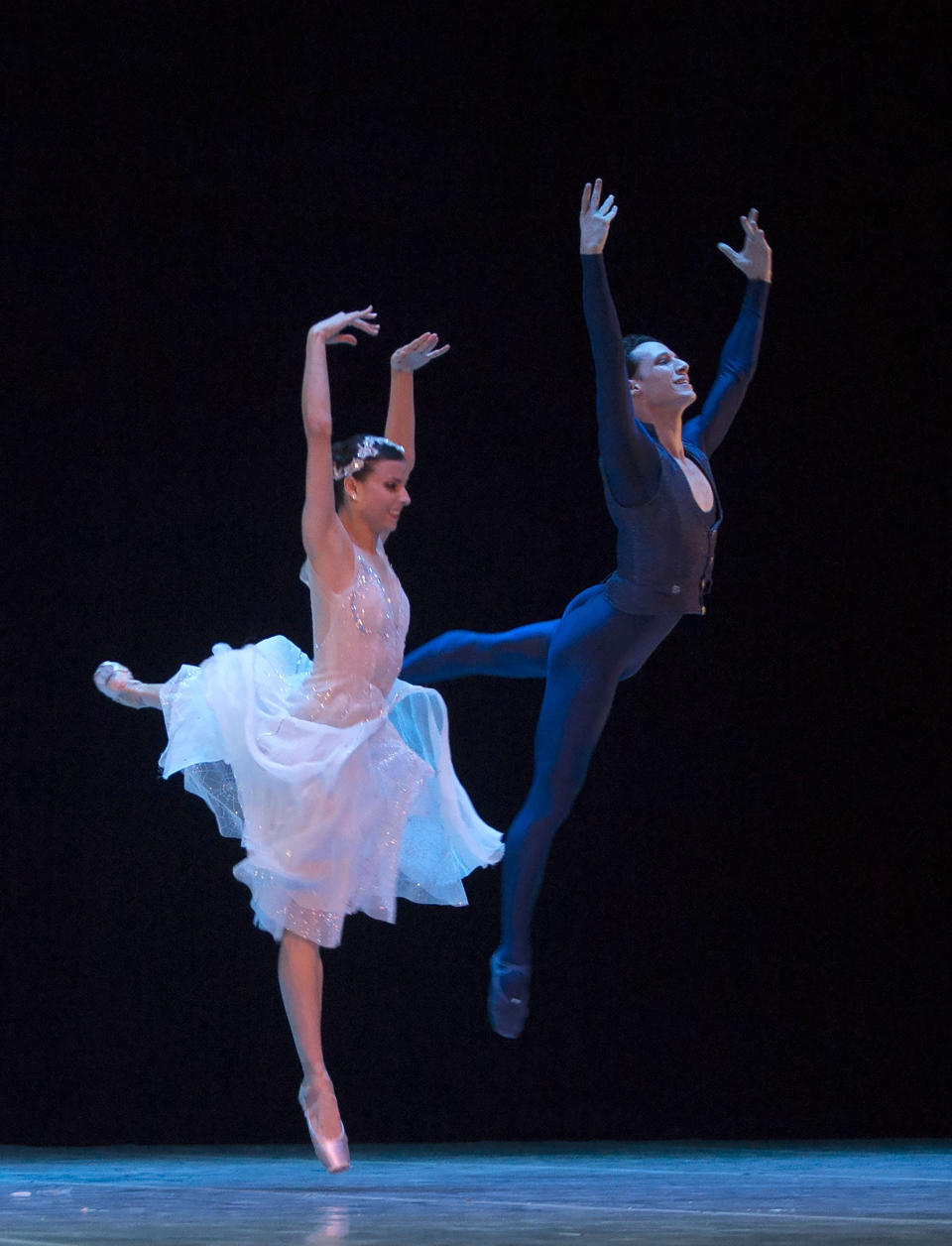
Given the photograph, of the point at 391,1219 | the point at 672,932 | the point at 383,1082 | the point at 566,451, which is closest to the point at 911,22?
the point at 566,451

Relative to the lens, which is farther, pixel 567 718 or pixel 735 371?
pixel 735 371

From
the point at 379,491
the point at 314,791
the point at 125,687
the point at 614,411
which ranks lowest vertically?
the point at 314,791

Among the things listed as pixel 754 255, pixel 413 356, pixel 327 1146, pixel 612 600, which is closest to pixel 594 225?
pixel 413 356

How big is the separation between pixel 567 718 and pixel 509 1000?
0.65 m

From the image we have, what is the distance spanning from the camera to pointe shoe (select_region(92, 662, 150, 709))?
377 cm

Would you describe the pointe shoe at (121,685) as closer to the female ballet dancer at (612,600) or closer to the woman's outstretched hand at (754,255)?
the female ballet dancer at (612,600)

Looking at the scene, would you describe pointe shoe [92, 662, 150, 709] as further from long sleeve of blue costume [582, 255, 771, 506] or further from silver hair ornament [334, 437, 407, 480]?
long sleeve of blue costume [582, 255, 771, 506]

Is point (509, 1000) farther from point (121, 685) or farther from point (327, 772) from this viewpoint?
point (121, 685)

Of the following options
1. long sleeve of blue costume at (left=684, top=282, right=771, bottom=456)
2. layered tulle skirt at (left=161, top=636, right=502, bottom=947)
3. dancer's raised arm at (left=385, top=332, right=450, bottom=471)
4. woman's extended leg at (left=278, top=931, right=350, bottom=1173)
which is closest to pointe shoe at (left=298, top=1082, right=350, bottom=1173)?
woman's extended leg at (left=278, top=931, right=350, bottom=1173)

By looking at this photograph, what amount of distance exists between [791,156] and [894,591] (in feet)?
4.27

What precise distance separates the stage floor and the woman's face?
138 cm

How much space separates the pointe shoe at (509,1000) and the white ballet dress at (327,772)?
18 cm

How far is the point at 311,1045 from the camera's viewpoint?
11.4ft

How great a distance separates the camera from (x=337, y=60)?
4816 millimetres
